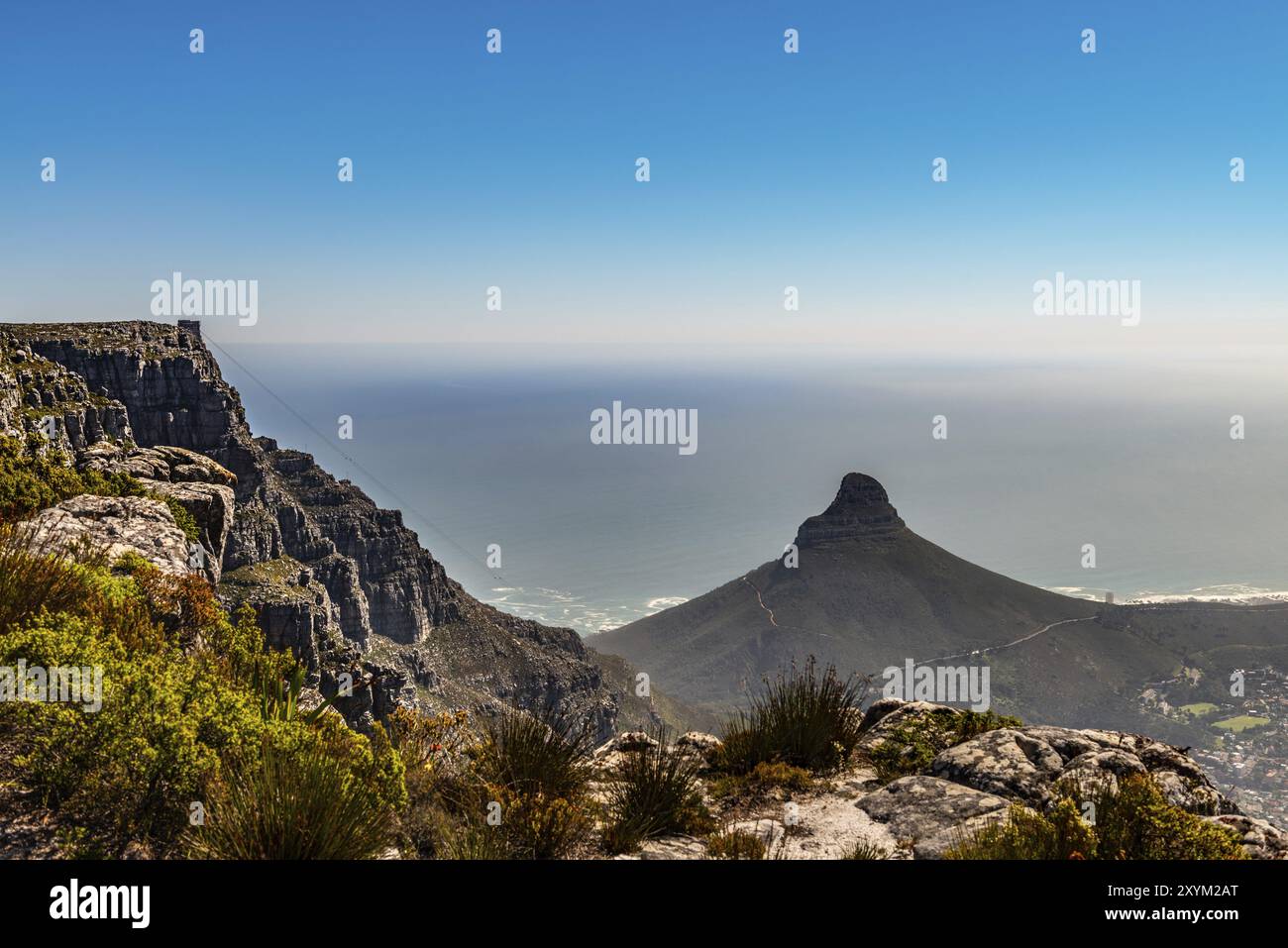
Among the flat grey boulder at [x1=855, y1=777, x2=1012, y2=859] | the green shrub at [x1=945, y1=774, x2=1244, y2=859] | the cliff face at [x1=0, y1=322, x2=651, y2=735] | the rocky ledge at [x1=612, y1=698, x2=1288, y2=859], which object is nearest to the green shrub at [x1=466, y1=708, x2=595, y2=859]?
the rocky ledge at [x1=612, y1=698, x2=1288, y2=859]

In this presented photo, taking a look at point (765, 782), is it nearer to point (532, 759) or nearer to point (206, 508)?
point (532, 759)

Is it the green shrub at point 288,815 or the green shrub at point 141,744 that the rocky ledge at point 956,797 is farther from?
the green shrub at point 141,744

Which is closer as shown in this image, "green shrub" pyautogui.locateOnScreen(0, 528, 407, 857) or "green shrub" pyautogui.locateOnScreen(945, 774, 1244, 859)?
"green shrub" pyautogui.locateOnScreen(0, 528, 407, 857)

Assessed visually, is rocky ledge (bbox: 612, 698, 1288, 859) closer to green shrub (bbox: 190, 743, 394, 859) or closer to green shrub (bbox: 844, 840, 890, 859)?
green shrub (bbox: 844, 840, 890, 859)

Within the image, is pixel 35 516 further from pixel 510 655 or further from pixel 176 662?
pixel 510 655

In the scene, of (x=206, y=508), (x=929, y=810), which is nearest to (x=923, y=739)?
(x=929, y=810)
